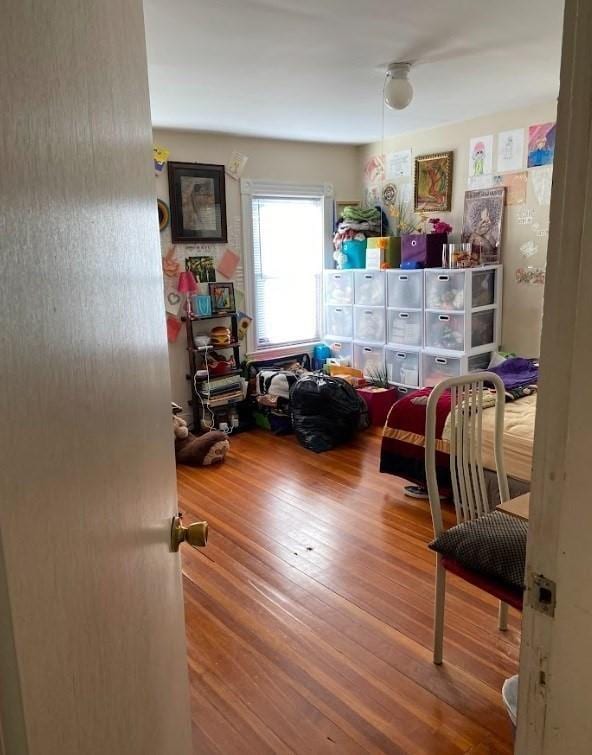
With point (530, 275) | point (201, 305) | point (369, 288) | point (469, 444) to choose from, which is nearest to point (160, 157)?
point (201, 305)

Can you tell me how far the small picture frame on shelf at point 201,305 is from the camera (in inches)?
180

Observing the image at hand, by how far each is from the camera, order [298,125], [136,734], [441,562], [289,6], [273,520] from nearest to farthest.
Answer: [136,734] < [441,562] < [289,6] < [273,520] < [298,125]

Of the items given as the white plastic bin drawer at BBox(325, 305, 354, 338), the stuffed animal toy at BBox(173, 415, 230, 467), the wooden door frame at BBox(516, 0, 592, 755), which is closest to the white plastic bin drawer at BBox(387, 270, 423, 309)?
the white plastic bin drawer at BBox(325, 305, 354, 338)

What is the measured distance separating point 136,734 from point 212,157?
4478 millimetres

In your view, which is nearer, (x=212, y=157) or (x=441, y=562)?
(x=441, y=562)

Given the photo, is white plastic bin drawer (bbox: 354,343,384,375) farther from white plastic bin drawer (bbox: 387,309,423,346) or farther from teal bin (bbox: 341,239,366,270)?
teal bin (bbox: 341,239,366,270)

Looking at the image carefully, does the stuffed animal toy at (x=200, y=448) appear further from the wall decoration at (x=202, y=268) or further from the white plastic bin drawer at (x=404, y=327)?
the white plastic bin drawer at (x=404, y=327)

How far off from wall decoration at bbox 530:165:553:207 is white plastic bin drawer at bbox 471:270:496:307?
61 centimetres

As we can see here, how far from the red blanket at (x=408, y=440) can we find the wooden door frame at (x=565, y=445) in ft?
8.10

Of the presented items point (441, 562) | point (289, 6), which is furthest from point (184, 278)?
point (441, 562)

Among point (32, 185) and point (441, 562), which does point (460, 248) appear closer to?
point (441, 562)

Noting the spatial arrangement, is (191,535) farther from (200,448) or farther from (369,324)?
(369,324)

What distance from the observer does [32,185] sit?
1.47ft

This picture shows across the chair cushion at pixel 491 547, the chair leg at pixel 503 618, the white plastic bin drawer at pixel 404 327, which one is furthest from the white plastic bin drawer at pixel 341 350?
the chair cushion at pixel 491 547
